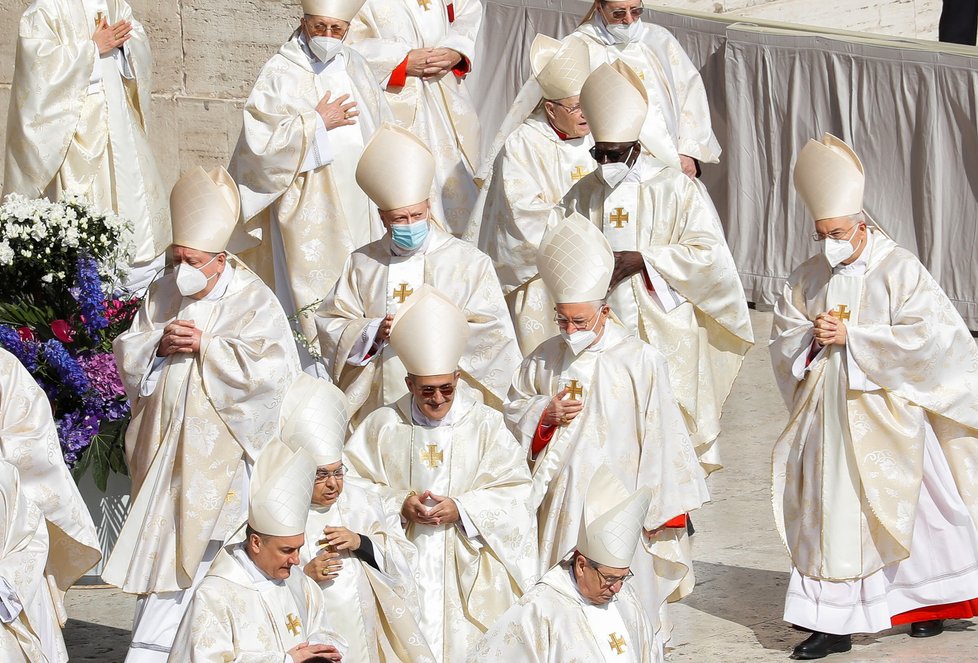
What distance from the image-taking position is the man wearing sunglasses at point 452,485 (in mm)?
7930

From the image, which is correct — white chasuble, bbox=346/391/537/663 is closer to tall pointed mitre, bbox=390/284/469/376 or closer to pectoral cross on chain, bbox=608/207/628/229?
Answer: tall pointed mitre, bbox=390/284/469/376

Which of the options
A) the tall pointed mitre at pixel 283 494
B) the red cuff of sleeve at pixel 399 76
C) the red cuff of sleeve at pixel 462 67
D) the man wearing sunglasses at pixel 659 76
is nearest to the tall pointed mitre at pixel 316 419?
the tall pointed mitre at pixel 283 494

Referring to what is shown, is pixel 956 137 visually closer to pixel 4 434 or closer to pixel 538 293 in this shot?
pixel 538 293

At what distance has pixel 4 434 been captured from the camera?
7.44 m

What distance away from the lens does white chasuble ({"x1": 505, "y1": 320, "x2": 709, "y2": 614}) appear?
8.38 m

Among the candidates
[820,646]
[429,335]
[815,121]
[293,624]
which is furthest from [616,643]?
[815,121]

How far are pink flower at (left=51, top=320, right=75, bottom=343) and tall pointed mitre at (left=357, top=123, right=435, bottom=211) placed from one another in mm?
1536

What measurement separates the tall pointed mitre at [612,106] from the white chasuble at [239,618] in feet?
10.4

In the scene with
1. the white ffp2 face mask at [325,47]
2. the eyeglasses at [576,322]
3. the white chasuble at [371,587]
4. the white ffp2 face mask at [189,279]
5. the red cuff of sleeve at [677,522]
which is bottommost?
the red cuff of sleeve at [677,522]

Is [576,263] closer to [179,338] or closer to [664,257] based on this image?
[664,257]

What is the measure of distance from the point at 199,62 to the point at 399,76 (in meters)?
2.01

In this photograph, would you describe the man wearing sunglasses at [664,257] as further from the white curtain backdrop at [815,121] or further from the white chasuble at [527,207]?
the white curtain backdrop at [815,121]

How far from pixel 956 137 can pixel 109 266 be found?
478cm

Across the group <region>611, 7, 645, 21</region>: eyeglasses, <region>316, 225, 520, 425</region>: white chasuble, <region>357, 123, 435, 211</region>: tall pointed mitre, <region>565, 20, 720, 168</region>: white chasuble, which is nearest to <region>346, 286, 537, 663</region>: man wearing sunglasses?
<region>316, 225, 520, 425</region>: white chasuble
